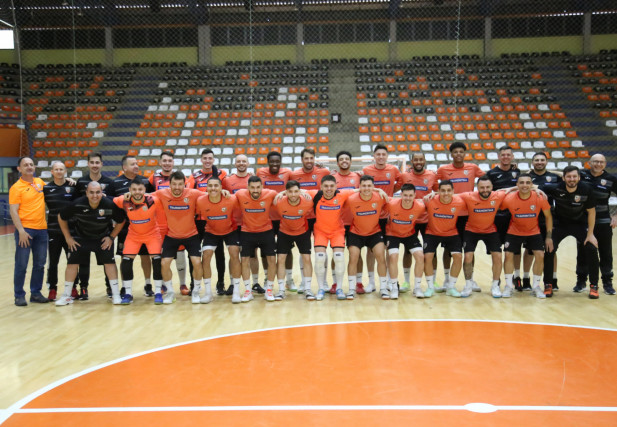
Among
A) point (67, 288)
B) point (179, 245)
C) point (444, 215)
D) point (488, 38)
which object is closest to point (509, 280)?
point (444, 215)

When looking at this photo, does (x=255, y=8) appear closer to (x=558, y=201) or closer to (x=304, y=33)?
(x=304, y=33)

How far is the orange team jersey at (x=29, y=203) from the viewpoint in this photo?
6.08m

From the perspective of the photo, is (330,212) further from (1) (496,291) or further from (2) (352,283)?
(1) (496,291)

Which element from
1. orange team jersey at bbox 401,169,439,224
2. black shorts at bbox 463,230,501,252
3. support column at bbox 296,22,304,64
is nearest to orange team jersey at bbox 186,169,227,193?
orange team jersey at bbox 401,169,439,224

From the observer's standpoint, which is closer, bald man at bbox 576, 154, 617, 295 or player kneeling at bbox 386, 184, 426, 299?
player kneeling at bbox 386, 184, 426, 299

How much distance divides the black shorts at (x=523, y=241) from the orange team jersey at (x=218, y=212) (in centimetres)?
352

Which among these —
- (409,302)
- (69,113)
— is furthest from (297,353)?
(69,113)

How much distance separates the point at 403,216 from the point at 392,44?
18.7 metres

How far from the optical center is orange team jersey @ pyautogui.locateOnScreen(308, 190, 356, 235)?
6309mm

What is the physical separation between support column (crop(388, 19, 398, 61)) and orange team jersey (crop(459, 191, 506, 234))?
1835cm

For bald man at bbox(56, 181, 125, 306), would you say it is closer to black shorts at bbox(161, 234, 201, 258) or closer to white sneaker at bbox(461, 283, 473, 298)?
black shorts at bbox(161, 234, 201, 258)

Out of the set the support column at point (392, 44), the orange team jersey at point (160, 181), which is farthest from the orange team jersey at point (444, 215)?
the support column at point (392, 44)

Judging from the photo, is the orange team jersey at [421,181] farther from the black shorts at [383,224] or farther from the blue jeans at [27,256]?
the blue jeans at [27,256]

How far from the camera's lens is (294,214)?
6.30 meters
